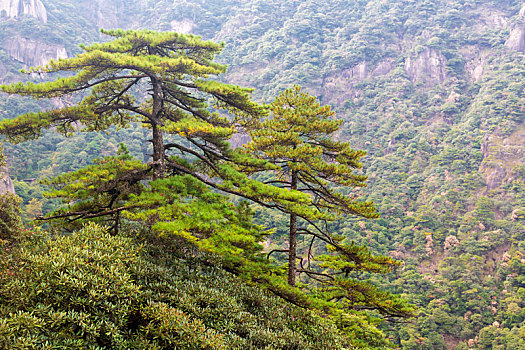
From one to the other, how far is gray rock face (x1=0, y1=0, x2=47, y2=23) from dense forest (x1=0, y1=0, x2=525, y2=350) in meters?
0.44

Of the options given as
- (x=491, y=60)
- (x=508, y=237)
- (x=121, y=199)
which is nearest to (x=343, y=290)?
(x=121, y=199)

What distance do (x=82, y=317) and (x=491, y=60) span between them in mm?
105041

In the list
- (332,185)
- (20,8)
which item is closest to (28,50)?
(20,8)

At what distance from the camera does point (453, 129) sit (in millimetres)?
67562

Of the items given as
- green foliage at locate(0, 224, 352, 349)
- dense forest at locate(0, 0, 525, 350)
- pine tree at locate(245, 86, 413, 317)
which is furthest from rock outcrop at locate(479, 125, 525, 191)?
green foliage at locate(0, 224, 352, 349)

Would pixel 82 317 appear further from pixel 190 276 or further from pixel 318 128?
pixel 318 128

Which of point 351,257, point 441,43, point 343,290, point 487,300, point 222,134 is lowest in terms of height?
point 487,300

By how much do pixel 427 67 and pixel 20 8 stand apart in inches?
4491

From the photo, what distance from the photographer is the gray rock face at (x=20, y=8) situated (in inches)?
3317

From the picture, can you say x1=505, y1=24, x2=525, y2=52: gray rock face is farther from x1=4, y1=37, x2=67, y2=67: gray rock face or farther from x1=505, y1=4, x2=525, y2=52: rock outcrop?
x1=4, y1=37, x2=67, y2=67: gray rock face

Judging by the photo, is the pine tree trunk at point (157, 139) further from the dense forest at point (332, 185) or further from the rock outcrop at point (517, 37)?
the rock outcrop at point (517, 37)

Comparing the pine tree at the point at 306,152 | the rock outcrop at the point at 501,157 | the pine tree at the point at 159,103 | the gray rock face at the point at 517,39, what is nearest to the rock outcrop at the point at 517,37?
the gray rock face at the point at 517,39

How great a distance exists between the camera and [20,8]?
8562cm

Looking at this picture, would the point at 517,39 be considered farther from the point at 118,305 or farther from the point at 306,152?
the point at 118,305
